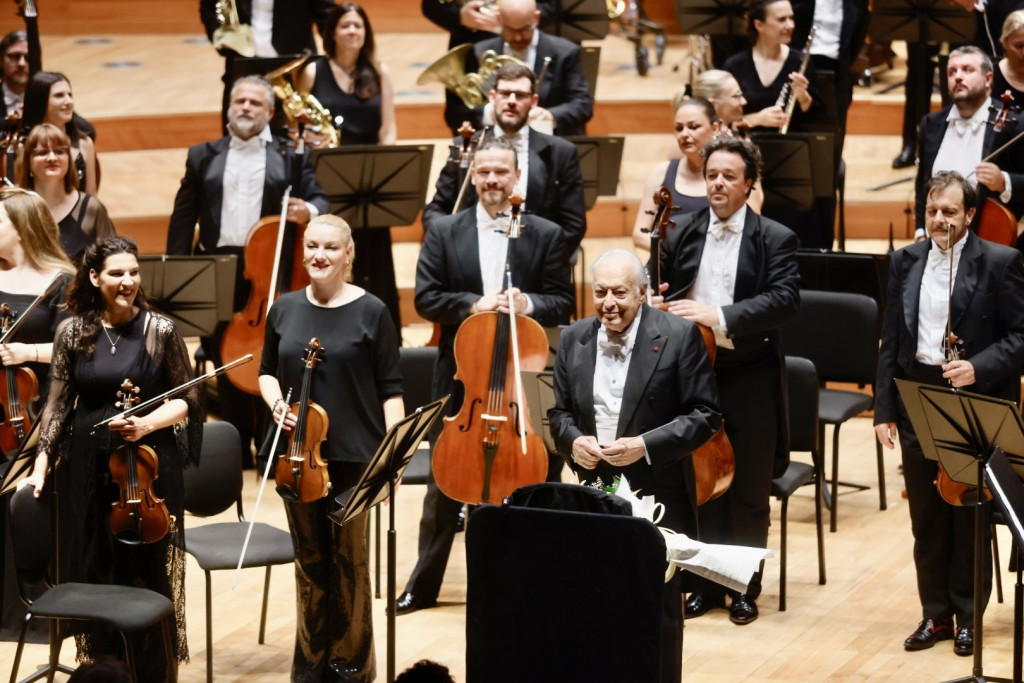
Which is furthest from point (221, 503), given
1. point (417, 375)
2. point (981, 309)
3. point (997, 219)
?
point (997, 219)

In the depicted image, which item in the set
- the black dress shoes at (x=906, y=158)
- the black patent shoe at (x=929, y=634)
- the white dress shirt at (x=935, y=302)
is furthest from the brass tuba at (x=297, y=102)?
the black dress shoes at (x=906, y=158)

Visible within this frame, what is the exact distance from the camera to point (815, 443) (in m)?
5.45

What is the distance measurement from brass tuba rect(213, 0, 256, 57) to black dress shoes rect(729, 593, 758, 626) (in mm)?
3510

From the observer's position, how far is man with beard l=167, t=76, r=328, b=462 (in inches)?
240

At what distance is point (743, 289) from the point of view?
4.96 m

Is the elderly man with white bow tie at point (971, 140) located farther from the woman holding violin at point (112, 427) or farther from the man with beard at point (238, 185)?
the woman holding violin at point (112, 427)

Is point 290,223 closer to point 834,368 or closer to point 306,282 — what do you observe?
point 306,282

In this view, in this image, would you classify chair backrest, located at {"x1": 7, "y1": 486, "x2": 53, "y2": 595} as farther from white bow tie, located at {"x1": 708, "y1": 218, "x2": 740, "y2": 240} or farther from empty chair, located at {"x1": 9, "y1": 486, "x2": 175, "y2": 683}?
white bow tie, located at {"x1": 708, "y1": 218, "x2": 740, "y2": 240}

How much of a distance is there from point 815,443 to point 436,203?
5.17 ft

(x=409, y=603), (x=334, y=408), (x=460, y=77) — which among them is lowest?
(x=409, y=603)

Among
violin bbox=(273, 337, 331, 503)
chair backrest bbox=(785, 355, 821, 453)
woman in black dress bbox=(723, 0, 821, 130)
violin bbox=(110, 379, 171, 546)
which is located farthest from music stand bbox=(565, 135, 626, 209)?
violin bbox=(110, 379, 171, 546)

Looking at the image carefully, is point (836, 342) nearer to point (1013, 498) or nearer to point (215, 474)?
point (1013, 498)

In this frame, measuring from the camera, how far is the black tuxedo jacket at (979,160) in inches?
225

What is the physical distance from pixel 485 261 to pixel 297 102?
197 cm
